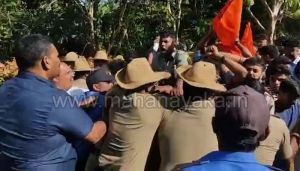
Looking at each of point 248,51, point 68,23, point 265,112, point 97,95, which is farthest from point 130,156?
point 68,23

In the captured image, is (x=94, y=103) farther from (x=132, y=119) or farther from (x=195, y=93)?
(x=195, y=93)

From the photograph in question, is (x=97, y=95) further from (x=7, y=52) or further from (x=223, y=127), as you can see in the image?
(x=7, y=52)

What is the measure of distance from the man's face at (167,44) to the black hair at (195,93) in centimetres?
287

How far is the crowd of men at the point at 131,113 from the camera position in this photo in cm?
407

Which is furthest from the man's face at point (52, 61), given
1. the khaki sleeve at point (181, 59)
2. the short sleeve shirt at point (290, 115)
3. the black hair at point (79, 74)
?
the khaki sleeve at point (181, 59)

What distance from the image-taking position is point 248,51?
7.41m

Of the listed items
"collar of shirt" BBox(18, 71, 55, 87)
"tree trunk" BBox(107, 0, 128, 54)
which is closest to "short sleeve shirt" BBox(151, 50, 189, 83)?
"collar of shirt" BBox(18, 71, 55, 87)

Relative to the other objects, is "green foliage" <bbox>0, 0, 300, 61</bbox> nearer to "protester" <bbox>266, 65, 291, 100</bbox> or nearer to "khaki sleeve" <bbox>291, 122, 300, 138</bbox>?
"protester" <bbox>266, 65, 291, 100</bbox>

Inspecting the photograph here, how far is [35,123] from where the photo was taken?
13.2 feet

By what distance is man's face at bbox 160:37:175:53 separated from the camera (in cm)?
755

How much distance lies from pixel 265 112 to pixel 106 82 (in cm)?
325

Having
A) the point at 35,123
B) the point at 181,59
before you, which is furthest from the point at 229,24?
the point at 35,123

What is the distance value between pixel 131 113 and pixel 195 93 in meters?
0.47

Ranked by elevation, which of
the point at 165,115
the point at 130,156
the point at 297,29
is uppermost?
the point at 165,115
